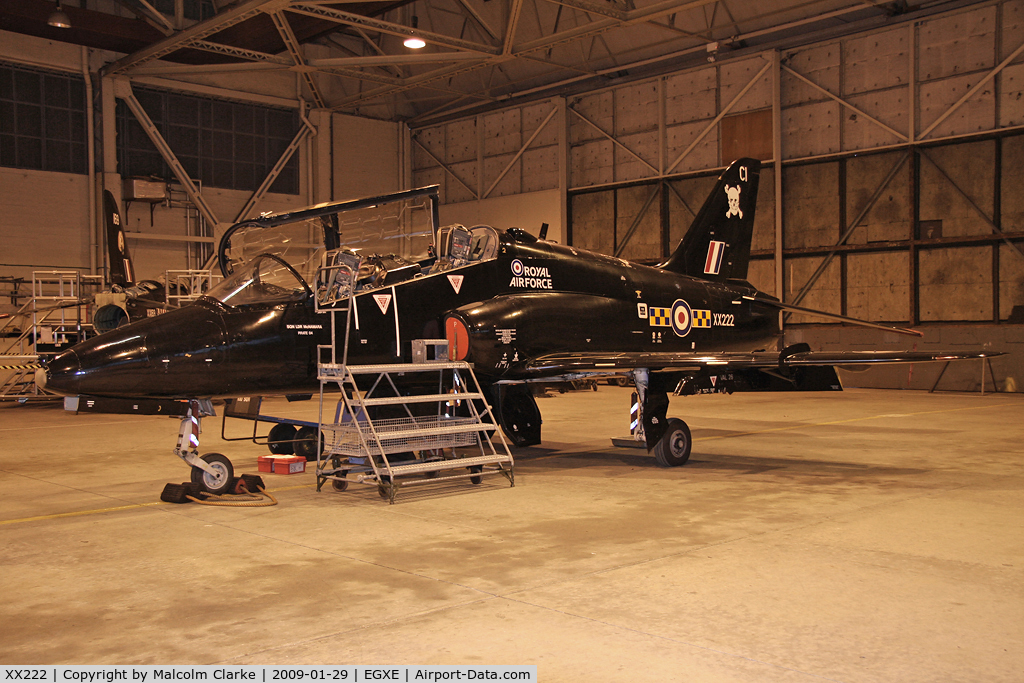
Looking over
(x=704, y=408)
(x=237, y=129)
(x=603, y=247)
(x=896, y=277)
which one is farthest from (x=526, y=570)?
(x=237, y=129)

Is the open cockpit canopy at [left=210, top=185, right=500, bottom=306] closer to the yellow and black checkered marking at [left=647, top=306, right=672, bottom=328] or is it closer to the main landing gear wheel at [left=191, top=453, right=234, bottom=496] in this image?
the main landing gear wheel at [left=191, top=453, right=234, bottom=496]

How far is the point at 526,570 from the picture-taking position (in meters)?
4.98

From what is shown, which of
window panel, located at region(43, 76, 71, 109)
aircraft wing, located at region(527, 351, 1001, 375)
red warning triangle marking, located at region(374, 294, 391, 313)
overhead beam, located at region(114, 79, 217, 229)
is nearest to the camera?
red warning triangle marking, located at region(374, 294, 391, 313)

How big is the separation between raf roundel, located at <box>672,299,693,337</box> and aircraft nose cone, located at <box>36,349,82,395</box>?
7.46 m

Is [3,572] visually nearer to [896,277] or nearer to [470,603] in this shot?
[470,603]

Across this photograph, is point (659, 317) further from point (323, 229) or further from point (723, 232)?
point (323, 229)

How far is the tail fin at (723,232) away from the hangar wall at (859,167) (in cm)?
1017

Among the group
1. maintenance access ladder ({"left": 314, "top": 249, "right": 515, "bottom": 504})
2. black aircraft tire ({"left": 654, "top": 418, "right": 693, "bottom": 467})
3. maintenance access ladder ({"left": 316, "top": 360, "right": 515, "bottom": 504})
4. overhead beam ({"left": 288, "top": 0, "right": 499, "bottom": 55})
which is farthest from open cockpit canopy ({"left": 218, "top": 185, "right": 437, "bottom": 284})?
overhead beam ({"left": 288, "top": 0, "right": 499, "bottom": 55})

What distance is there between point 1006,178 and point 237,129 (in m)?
22.7

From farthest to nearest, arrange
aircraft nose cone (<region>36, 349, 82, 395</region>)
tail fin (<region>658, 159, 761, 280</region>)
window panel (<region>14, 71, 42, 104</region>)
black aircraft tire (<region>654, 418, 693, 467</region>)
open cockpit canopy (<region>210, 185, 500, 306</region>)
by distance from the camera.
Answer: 1. window panel (<region>14, 71, 42, 104</region>)
2. tail fin (<region>658, 159, 761, 280</region>)
3. black aircraft tire (<region>654, 418, 693, 467</region>)
4. open cockpit canopy (<region>210, 185, 500, 306</region>)
5. aircraft nose cone (<region>36, 349, 82, 395</region>)

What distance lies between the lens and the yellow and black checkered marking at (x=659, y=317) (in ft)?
36.7

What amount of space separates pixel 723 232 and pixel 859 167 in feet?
37.1

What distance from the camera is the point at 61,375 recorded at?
22.1ft

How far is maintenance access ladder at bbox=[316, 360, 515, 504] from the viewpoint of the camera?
7.46 metres
